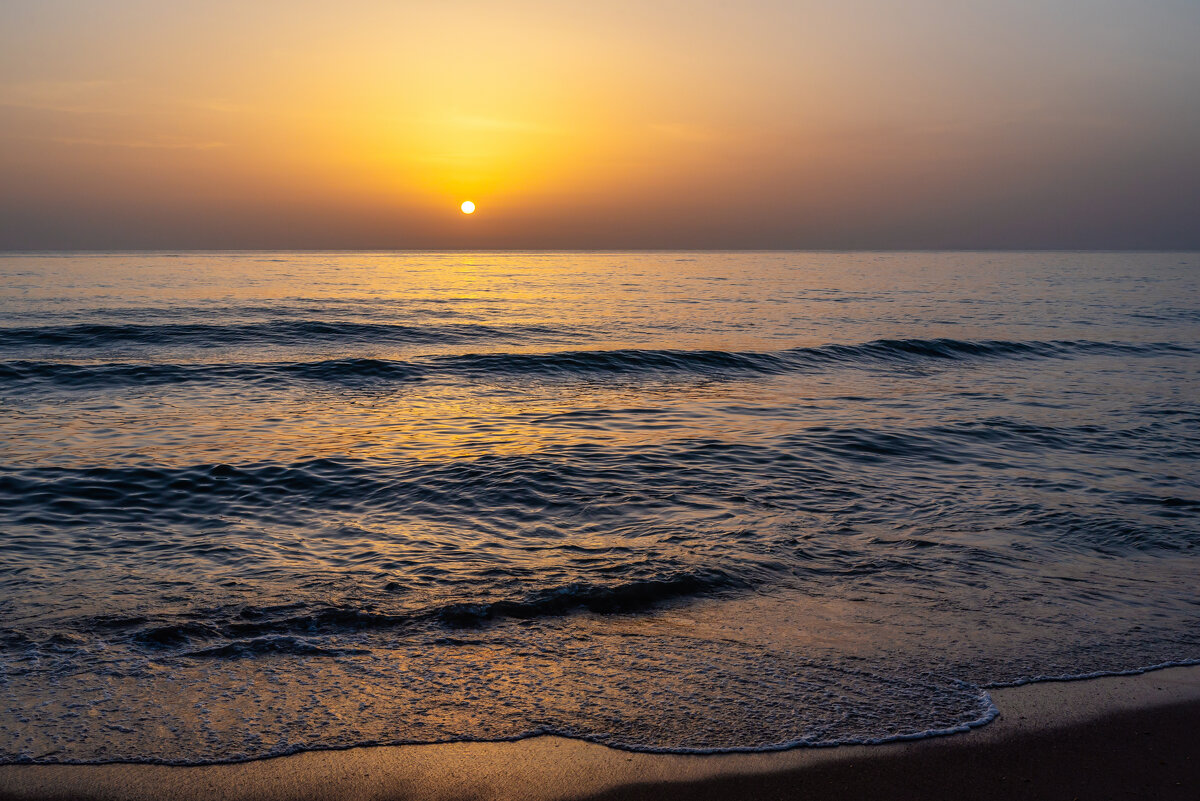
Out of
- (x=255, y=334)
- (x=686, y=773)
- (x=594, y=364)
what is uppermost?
(x=255, y=334)

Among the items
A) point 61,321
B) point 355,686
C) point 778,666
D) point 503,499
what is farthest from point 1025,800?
point 61,321

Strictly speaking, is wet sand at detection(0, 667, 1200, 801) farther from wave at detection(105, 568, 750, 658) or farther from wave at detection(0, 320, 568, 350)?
wave at detection(0, 320, 568, 350)

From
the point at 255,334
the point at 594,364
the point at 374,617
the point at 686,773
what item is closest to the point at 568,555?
the point at 374,617

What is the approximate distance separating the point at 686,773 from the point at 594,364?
63.7 ft

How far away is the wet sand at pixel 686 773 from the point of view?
3977 mm

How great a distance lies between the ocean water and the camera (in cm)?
484

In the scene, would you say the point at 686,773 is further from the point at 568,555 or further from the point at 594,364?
the point at 594,364

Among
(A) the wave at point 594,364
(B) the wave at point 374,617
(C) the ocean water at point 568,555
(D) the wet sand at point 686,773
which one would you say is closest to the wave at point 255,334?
(A) the wave at point 594,364

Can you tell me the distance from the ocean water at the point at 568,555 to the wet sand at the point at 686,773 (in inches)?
5.9

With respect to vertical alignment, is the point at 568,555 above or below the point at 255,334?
below

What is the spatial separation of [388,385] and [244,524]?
11472 mm

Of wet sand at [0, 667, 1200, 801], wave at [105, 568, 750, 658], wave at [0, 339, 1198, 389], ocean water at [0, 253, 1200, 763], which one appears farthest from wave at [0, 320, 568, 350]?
wet sand at [0, 667, 1200, 801]

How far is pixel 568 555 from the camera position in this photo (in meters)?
7.64

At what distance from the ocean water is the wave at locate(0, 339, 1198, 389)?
1.17ft
